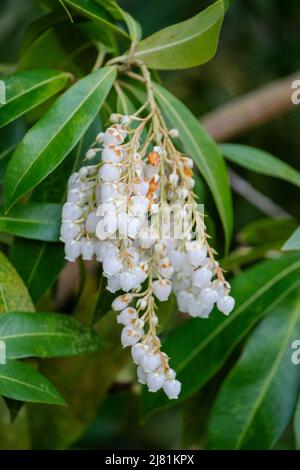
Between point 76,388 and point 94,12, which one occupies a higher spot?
point 94,12

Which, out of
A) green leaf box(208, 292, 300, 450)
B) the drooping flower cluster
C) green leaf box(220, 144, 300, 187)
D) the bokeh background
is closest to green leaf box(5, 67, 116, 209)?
the drooping flower cluster

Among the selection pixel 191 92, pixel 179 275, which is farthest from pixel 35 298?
pixel 191 92

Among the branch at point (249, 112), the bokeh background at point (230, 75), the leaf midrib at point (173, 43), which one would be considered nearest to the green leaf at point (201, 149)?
the leaf midrib at point (173, 43)

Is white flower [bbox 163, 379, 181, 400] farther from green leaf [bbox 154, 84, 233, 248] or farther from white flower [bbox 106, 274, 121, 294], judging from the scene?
green leaf [bbox 154, 84, 233, 248]

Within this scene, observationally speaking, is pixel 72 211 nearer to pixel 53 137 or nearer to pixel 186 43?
pixel 53 137

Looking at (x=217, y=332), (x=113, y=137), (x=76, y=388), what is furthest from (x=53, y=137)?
(x=76, y=388)
